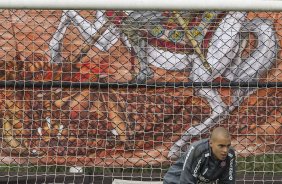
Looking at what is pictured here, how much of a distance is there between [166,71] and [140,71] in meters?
0.23

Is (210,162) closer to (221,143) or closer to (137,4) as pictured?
(221,143)

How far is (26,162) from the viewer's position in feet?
17.8

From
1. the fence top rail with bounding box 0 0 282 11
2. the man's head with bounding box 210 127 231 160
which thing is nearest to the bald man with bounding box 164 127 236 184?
the man's head with bounding box 210 127 231 160

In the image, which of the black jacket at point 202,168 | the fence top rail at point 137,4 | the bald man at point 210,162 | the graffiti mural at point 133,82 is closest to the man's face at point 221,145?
the bald man at point 210,162

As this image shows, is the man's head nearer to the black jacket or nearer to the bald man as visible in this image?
the bald man

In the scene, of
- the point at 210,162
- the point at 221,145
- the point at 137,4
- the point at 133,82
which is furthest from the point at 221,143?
the point at 133,82

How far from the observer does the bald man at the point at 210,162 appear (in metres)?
3.99

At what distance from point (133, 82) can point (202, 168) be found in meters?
1.49

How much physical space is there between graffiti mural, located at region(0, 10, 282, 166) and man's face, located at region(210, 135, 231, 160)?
146 cm

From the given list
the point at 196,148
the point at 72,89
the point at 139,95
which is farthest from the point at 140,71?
the point at 196,148

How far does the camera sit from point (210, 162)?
416 cm

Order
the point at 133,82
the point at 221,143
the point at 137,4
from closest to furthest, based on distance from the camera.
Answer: the point at 221,143
the point at 137,4
the point at 133,82

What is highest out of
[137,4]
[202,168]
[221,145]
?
Answer: [137,4]

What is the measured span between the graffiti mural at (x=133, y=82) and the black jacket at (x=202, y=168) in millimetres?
1220
